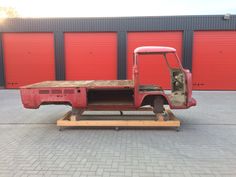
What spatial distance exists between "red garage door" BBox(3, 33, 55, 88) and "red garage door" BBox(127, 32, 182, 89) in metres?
4.89

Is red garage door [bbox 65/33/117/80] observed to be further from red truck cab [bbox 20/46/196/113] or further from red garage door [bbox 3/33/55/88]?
red truck cab [bbox 20/46/196/113]

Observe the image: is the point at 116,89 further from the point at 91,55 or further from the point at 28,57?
the point at 28,57

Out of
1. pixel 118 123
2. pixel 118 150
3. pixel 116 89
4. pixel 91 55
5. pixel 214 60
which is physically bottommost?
pixel 118 150

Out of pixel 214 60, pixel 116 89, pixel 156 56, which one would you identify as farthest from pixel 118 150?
pixel 214 60

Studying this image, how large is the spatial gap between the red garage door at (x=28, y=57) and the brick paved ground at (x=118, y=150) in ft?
21.8

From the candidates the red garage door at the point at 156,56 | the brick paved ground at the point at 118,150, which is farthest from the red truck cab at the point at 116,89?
the red garage door at the point at 156,56

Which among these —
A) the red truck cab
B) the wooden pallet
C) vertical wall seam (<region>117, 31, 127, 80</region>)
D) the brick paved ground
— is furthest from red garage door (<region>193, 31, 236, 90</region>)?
the wooden pallet

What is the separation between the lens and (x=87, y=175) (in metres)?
3.28

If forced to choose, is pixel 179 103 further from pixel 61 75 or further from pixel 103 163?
pixel 61 75

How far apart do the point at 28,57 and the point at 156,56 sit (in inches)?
302

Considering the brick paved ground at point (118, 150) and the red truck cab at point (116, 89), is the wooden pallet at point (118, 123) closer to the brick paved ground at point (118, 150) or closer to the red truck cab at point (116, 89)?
the brick paved ground at point (118, 150)

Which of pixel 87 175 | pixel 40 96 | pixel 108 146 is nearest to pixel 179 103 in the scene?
pixel 108 146

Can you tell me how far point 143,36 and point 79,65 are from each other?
4.15m

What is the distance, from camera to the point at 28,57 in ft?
41.5
